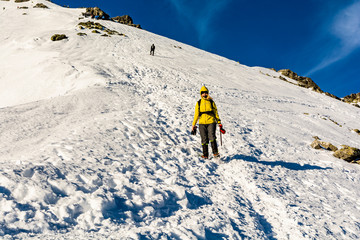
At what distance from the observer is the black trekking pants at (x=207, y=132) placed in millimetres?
6599

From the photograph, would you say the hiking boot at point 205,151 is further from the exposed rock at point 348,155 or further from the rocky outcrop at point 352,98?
the rocky outcrop at point 352,98

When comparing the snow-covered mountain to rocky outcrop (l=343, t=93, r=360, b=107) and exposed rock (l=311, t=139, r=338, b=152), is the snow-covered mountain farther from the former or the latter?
rocky outcrop (l=343, t=93, r=360, b=107)

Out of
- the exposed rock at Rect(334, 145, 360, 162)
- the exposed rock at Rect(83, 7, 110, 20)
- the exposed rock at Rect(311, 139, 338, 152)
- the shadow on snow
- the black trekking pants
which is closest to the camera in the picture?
the black trekking pants

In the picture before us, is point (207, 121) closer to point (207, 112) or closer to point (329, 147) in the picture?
point (207, 112)

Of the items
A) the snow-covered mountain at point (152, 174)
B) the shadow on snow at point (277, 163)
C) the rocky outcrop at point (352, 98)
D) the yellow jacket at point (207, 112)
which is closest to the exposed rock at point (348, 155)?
the snow-covered mountain at point (152, 174)

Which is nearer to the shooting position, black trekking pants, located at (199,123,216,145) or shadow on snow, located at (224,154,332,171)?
black trekking pants, located at (199,123,216,145)

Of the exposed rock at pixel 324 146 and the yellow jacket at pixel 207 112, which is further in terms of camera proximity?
the exposed rock at pixel 324 146

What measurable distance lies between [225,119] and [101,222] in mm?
8403

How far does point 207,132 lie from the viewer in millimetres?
6770

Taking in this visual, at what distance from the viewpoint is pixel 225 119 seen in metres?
10.7

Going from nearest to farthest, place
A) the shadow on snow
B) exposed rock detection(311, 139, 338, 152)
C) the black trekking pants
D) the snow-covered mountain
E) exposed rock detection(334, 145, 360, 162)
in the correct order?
the snow-covered mountain, the black trekking pants, the shadow on snow, exposed rock detection(334, 145, 360, 162), exposed rock detection(311, 139, 338, 152)

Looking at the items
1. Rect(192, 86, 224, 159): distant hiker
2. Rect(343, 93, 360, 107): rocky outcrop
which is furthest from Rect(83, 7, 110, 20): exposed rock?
Rect(343, 93, 360, 107): rocky outcrop

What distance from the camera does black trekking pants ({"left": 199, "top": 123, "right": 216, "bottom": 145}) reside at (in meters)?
6.60

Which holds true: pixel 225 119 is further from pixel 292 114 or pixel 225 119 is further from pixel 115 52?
pixel 115 52
